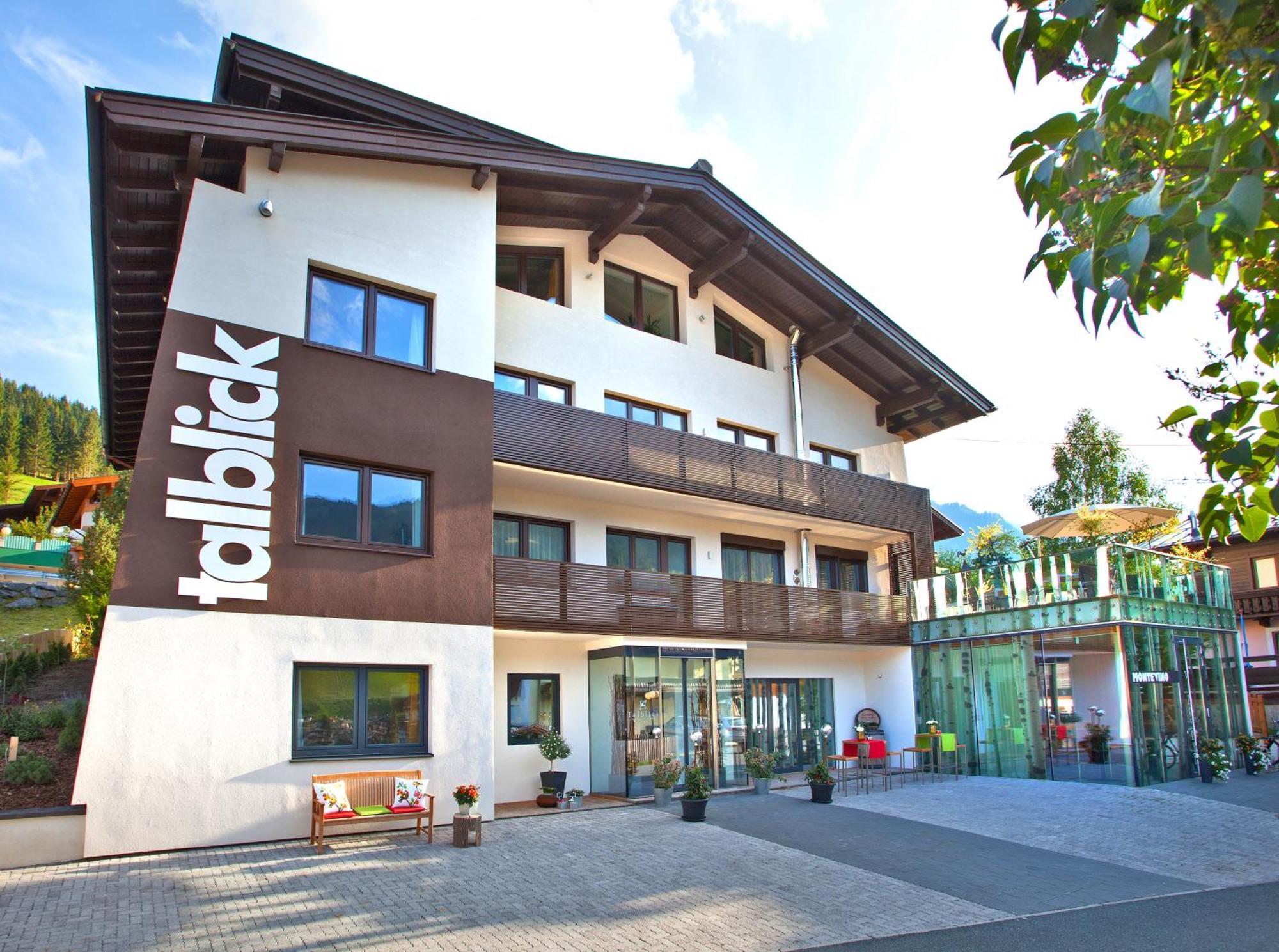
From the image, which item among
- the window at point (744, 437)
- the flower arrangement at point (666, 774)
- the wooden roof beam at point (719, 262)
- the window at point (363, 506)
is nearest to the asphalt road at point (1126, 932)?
the flower arrangement at point (666, 774)

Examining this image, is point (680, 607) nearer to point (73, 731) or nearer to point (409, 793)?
point (409, 793)

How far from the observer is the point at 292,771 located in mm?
11930

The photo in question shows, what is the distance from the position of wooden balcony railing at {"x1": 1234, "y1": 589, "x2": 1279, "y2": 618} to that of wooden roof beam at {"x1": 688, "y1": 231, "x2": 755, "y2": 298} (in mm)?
21240

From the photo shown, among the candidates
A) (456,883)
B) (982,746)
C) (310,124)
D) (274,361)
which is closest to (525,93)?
(310,124)

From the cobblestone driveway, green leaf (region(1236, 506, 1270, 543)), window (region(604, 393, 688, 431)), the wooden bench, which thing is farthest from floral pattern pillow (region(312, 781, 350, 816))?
green leaf (region(1236, 506, 1270, 543))

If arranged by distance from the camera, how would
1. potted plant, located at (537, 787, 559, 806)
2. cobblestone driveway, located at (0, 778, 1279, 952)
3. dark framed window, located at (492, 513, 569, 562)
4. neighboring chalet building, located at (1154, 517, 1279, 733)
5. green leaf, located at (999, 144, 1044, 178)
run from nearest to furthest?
green leaf, located at (999, 144, 1044, 178) → cobblestone driveway, located at (0, 778, 1279, 952) → potted plant, located at (537, 787, 559, 806) → dark framed window, located at (492, 513, 569, 562) → neighboring chalet building, located at (1154, 517, 1279, 733)

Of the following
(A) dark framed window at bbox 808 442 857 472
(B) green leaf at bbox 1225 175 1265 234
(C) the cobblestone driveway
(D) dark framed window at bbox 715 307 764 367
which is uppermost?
(D) dark framed window at bbox 715 307 764 367

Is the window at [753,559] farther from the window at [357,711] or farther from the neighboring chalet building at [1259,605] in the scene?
the neighboring chalet building at [1259,605]

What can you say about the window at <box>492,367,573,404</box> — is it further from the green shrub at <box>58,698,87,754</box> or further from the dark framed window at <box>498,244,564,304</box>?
the green shrub at <box>58,698,87,754</box>

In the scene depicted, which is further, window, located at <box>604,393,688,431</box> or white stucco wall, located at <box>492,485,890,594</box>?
window, located at <box>604,393,688,431</box>

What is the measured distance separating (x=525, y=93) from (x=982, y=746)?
1560 cm

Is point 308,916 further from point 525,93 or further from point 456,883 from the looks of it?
point 525,93

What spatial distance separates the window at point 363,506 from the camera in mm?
12953

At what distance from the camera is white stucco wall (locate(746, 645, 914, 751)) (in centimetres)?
2133
